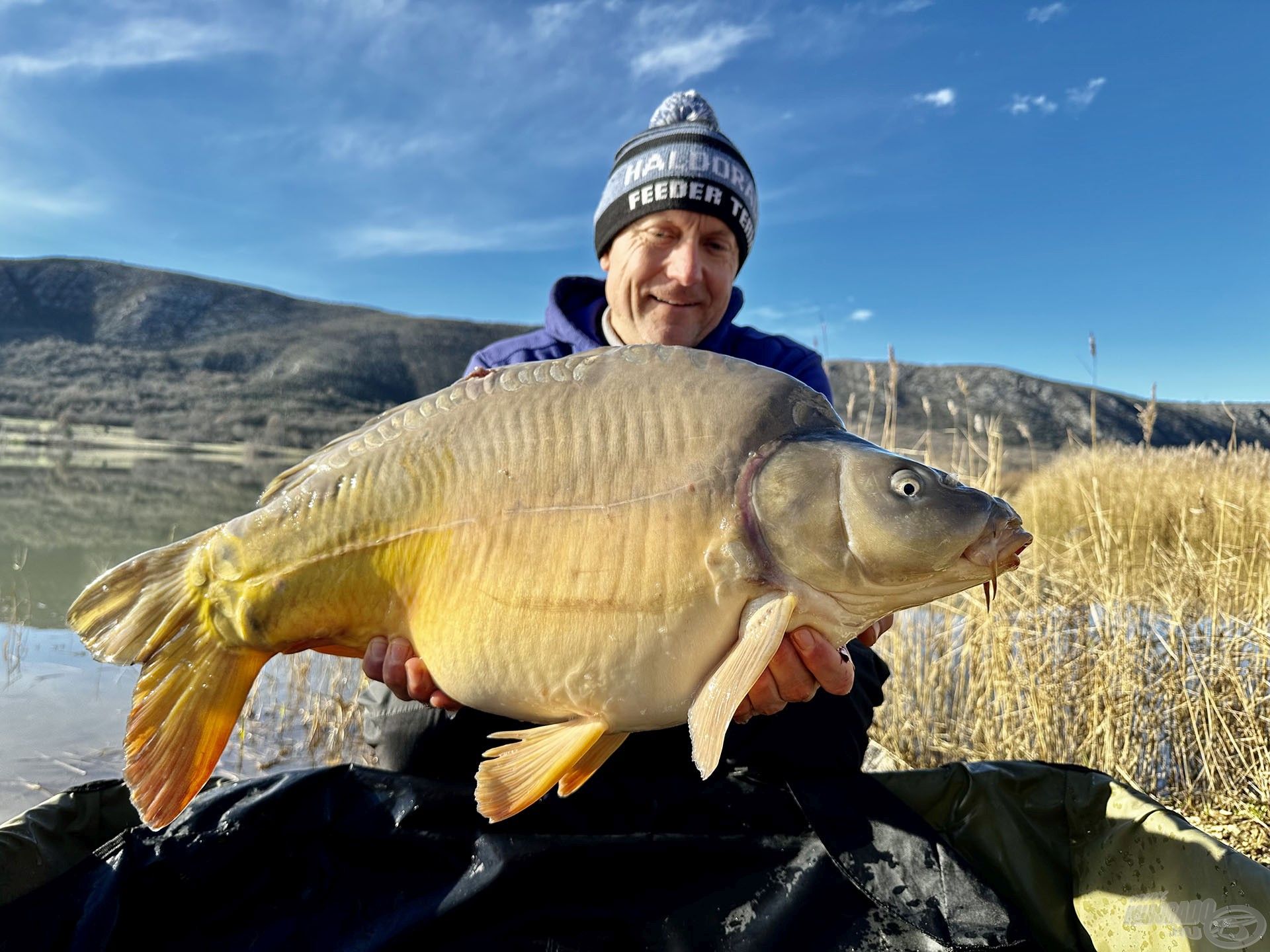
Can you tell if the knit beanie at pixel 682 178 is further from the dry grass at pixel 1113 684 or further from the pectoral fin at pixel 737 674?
the dry grass at pixel 1113 684

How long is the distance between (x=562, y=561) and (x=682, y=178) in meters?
1.61

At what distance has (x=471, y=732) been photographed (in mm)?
1953

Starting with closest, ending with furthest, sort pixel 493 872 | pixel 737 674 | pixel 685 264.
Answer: pixel 737 674 → pixel 493 872 → pixel 685 264

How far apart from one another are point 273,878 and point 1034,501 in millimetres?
10321

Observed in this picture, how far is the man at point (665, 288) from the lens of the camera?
1988 millimetres

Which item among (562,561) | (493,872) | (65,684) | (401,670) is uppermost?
(562,561)

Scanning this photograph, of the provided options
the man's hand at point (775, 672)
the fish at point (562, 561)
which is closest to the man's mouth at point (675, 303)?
the fish at point (562, 561)

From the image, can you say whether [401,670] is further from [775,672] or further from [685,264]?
[685,264]

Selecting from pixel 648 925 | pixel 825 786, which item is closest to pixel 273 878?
pixel 648 925

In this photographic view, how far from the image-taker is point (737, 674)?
1173 millimetres

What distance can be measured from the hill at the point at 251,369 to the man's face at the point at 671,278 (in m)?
28.1

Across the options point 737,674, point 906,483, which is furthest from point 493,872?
point 906,483

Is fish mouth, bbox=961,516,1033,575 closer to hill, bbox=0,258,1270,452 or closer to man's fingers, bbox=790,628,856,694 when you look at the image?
man's fingers, bbox=790,628,856,694

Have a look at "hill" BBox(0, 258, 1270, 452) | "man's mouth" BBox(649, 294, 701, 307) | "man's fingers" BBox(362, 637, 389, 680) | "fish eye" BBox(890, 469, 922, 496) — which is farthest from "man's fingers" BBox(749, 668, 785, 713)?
"hill" BBox(0, 258, 1270, 452)
